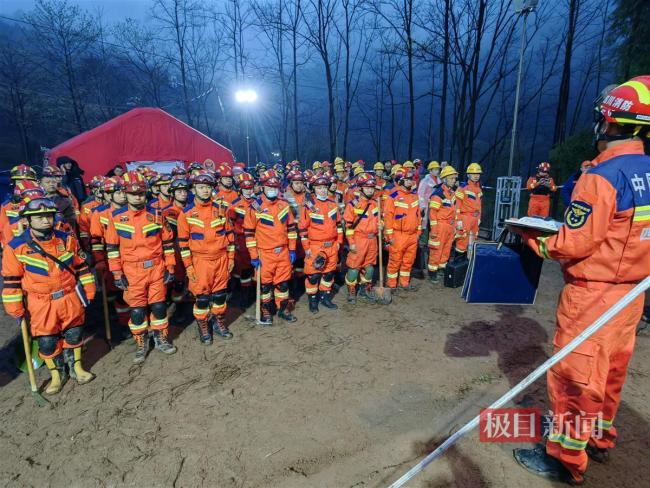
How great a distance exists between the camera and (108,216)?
15.5ft

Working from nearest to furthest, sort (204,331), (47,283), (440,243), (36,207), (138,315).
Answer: (36,207), (47,283), (138,315), (204,331), (440,243)

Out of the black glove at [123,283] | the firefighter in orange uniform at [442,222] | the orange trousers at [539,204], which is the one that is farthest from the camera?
the orange trousers at [539,204]

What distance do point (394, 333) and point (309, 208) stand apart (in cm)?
253

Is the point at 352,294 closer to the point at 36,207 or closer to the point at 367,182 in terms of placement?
the point at 367,182

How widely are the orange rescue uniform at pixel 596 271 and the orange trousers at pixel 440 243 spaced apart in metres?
5.04

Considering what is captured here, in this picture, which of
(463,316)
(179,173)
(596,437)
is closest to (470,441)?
(596,437)

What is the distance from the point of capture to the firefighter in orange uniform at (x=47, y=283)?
3.81 m

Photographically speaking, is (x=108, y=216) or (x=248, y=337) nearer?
(x=108, y=216)

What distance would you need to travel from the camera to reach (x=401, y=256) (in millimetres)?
7113

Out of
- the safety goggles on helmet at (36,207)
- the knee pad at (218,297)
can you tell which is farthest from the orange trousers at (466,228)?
the safety goggles on helmet at (36,207)

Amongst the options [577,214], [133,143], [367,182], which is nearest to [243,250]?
[367,182]

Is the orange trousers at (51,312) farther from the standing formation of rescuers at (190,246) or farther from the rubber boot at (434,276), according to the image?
the rubber boot at (434,276)

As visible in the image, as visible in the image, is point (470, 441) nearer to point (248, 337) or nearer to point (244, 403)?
point (244, 403)

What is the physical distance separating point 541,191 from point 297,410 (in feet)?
34.2
